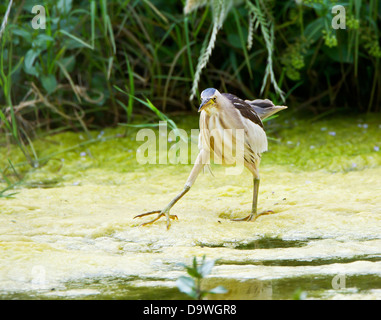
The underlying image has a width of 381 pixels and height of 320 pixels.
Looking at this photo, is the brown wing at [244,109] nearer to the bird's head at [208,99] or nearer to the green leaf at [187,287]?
the bird's head at [208,99]

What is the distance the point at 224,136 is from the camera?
3037 mm

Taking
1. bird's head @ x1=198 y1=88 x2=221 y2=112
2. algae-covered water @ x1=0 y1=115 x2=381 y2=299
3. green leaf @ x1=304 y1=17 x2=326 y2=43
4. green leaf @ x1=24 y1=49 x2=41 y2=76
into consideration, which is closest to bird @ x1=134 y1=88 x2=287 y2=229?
bird's head @ x1=198 y1=88 x2=221 y2=112

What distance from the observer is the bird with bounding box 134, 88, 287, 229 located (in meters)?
3.01

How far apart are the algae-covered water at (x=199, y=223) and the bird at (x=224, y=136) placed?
0.13m

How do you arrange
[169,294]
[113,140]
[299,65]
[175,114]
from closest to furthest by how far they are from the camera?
[169,294] < [299,65] < [113,140] < [175,114]


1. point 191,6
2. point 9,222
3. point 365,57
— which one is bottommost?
point 9,222

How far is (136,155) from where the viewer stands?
178 inches

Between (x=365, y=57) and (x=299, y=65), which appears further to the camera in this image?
(x=365, y=57)

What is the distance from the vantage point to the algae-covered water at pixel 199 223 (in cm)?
215

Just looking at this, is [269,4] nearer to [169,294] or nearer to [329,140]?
[329,140]

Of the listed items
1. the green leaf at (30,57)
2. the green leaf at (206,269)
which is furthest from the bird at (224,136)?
the green leaf at (30,57)

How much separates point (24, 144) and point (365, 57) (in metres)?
2.84

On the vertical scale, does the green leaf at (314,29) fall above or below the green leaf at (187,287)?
above

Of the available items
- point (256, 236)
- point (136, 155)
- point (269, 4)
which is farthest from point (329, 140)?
point (256, 236)
